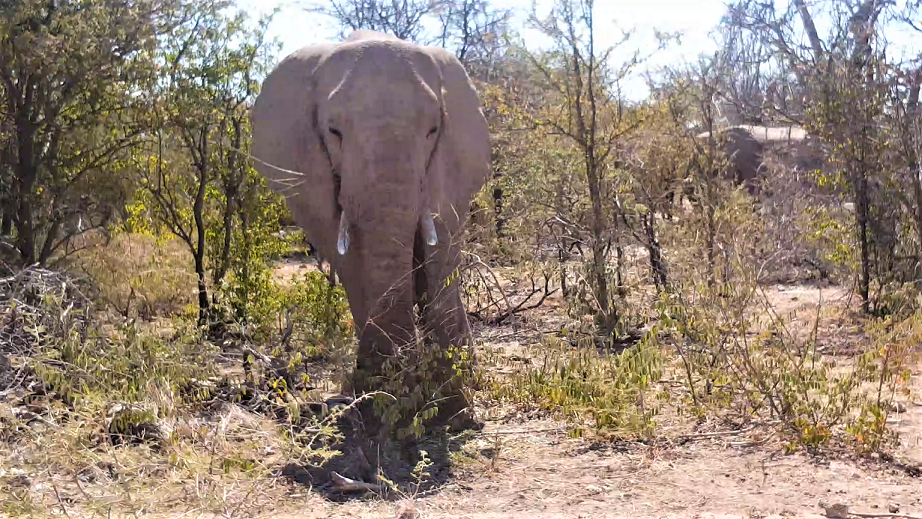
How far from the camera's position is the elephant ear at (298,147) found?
235 inches

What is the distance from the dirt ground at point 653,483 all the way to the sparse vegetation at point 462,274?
120mm

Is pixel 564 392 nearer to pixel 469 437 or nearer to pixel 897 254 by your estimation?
pixel 469 437

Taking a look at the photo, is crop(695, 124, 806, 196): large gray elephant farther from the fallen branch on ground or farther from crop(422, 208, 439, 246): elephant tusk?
the fallen branch on ground

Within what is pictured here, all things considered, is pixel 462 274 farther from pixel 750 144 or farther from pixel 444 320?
pixel 750 144

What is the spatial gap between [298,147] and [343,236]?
1.14 m

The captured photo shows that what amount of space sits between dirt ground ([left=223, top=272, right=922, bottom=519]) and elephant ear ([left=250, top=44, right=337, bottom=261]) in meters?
1.82

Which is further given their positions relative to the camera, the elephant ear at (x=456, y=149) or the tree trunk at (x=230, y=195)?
the tree trunk at (x=230, y=195)

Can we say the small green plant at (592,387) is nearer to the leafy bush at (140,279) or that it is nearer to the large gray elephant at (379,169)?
the large gray elephant at (379,169)

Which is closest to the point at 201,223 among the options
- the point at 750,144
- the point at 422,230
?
the point at 422,230

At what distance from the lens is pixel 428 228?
558 centimetres

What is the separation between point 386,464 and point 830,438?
7.99ft

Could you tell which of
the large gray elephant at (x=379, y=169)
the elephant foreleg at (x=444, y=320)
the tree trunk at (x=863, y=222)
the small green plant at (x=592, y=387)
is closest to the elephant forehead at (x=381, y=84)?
the large gray elephant at (x=379, y=169)

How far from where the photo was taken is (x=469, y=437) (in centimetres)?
551

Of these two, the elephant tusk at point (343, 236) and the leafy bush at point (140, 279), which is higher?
the elephant tusk at point (343, 236)
